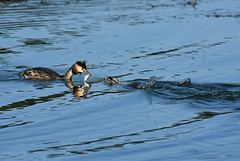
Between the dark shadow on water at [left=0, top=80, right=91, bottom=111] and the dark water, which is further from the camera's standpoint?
the dark shadow on water at [left=0, top=80, right=91, bottom=111]

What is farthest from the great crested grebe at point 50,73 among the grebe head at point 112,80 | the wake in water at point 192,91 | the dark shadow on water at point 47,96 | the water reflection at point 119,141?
the water reflection at point 119,141

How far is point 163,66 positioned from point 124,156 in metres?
7.67

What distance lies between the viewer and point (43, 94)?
12156 millimetres

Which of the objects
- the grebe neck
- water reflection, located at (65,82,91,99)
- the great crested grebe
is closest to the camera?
water reflection, located at (65,82,91,99)

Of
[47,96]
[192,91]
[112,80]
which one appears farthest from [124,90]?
[47,96]

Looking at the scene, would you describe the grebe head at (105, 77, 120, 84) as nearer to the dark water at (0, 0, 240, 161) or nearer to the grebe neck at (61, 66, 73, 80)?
the dark water at (0, 0, 240, 161)

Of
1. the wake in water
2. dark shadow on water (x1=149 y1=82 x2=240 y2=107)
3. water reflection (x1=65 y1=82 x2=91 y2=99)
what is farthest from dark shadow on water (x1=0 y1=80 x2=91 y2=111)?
dark shadow on water (x1=149 y1=82 x2=240 y2=107)

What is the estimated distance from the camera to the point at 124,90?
40.8ft

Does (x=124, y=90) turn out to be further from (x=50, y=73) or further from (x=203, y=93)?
(x=50, y=73)

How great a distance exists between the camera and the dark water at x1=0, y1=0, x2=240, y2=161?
8234 mm

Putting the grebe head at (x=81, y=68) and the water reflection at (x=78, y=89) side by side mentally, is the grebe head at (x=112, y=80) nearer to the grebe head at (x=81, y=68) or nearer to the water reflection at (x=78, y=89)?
the water reflection at (x=78, y=89)

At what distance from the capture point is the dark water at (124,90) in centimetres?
823

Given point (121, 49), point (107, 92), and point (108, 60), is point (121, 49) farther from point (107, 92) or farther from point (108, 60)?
point (107, 92)

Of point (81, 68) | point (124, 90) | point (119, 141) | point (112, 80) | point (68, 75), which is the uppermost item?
point (81, 68)
